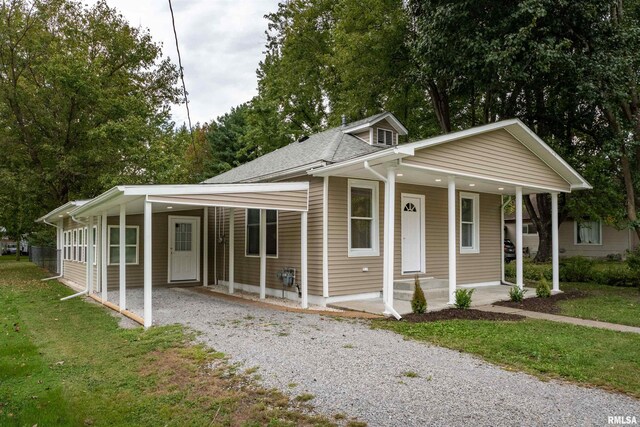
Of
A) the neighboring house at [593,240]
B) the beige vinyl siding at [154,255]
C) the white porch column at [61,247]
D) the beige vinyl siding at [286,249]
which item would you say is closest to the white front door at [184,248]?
the beige vinyl siding at [154,255]

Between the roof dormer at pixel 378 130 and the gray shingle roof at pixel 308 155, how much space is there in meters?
0.18

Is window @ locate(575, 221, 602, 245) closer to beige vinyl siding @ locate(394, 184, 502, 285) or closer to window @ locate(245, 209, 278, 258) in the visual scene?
beige vinyl siding @ locate(394, 184, 502, 285)

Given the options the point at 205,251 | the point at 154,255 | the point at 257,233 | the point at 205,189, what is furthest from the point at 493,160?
the point at 154,255

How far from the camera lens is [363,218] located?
33.6 feet

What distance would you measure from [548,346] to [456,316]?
2.19 m

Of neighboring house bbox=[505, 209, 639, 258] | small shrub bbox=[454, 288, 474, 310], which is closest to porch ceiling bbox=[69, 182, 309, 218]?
small shrub bbox=[454, 288, 474, 310]

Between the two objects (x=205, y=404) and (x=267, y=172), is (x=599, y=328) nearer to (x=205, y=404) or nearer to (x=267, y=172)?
A: (x=205, y=404)

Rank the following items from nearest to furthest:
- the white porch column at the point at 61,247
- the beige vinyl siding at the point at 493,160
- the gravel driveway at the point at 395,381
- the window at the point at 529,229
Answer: the gravel driveway at the point at 395,381 < the beige vinyl siding at the point at 493,160 < the white porch column at the point at 61,247 < the window at the point at 529,229

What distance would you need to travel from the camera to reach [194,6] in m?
8.35

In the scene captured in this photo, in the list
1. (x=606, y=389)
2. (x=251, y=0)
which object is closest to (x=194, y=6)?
(x=251, y=0)

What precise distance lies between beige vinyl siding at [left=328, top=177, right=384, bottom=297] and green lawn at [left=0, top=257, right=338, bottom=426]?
11.9 feet

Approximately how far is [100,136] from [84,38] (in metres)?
6.28

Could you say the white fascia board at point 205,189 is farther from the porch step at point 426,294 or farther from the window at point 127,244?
the window at point 127,244

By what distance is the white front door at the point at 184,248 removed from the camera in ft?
45.0
